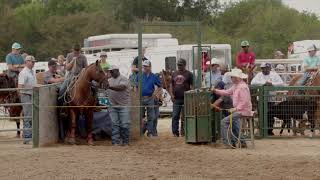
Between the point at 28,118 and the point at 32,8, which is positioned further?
the point at 32,8

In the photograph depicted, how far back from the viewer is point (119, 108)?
1791 cm

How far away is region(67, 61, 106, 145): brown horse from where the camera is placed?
17844 mm

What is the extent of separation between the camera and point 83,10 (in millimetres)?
75750

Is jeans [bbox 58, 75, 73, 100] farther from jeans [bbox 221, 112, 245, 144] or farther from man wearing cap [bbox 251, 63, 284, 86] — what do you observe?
man wearing cap [bbox 251, 63, 284, 86]

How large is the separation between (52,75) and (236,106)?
4803 mm

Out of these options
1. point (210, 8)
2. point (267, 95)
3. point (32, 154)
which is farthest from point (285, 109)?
point (210, 8)

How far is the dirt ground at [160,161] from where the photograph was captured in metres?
12.8

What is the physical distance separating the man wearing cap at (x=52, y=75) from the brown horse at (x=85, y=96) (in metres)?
1.45

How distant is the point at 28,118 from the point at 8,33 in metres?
45.3

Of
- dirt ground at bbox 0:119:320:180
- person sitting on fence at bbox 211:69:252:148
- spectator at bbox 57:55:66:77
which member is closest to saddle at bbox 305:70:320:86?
dirt ground at bbox 0:119:320:180

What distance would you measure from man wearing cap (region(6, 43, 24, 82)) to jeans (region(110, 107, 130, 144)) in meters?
4.21

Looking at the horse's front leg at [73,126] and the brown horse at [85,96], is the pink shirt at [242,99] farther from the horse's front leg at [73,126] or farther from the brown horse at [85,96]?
the horse's front leg at [73,126]

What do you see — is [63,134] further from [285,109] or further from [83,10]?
[83,10]

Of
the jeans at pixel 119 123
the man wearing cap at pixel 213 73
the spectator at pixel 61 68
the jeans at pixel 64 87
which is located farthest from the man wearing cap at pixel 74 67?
the man wearing cap at pixel 213 73
